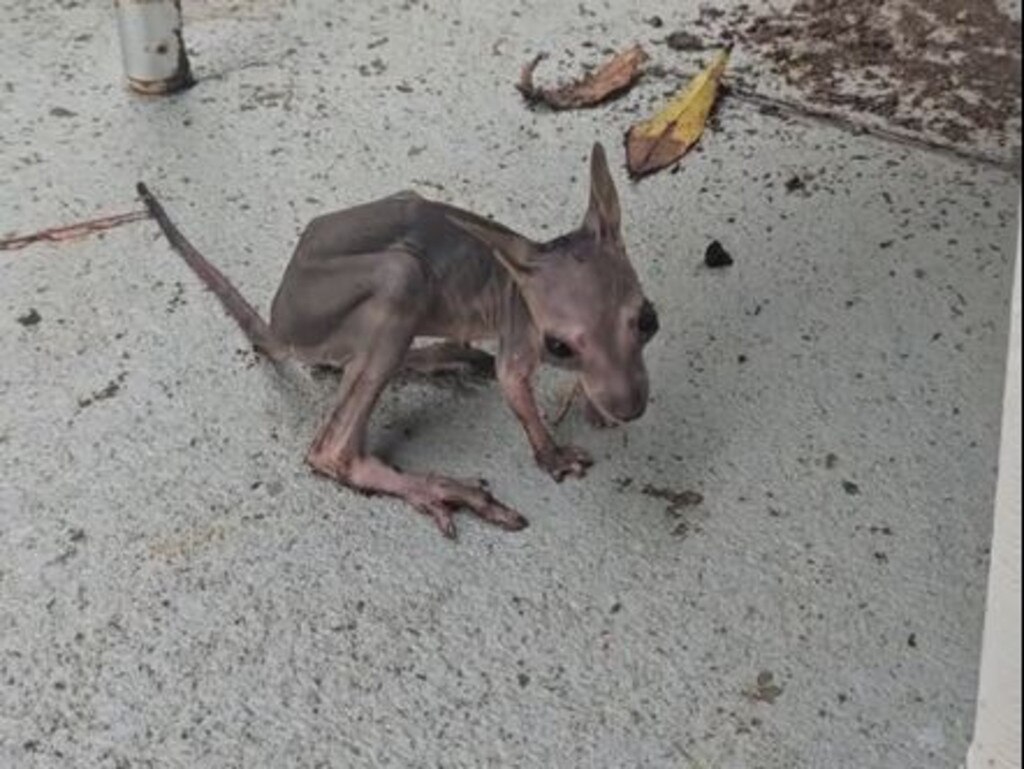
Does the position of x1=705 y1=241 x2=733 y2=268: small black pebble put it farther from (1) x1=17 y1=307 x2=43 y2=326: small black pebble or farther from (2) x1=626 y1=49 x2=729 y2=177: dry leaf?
(1) x1=17 y1=307 x2=43 y2=326: small black pebble

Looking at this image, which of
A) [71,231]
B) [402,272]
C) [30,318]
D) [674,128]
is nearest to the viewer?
[402,272]

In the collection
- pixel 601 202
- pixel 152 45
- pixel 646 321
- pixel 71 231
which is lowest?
pixel 71 231

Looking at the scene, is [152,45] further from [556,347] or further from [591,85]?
[556,347]

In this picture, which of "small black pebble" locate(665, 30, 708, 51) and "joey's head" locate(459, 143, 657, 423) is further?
"small black pebble" locate(665, 30, 708, 51)

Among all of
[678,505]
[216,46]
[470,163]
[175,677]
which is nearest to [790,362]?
[678,505]

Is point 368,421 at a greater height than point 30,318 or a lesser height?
greater

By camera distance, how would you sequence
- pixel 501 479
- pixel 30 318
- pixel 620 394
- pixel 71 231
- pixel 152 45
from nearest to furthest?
pixel 620 394 < pixel 501 479 < pixel 30 318 < pixel 71 231 < pixel 152 45

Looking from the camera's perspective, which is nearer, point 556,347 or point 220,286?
point 556,347

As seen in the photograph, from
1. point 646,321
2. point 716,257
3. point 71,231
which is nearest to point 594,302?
point 646,321

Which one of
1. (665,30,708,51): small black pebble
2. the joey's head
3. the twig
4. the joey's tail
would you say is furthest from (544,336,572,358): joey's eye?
(665,30,708,51): small black pebble
